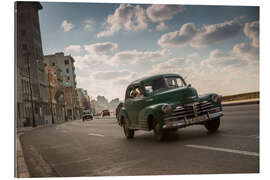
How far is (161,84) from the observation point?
27.7 feet

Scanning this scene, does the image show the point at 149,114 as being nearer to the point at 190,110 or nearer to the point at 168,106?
the point at 168,106

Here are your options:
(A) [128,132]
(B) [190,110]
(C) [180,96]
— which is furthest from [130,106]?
(B) [190,110]

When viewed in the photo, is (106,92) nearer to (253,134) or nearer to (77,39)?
(77,39)

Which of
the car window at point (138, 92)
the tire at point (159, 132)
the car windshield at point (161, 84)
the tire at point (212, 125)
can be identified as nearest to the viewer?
the tire at point (159, 132)

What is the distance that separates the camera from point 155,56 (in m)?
8.91

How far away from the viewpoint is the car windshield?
838 centimetres

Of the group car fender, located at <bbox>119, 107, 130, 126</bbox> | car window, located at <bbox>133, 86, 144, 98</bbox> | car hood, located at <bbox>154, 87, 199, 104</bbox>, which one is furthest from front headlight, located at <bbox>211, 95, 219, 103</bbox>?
car fender, located at <bbox>119, 107, 130, 126</bbox>

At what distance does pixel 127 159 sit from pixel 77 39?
4.08 metres

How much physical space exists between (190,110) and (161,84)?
1.31 meters

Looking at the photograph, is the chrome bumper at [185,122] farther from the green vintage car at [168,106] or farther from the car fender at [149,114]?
the car fender at [149,114]

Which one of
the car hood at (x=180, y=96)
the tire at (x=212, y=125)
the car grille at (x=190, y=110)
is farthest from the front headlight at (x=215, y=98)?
the tire at (x=212, y=125)

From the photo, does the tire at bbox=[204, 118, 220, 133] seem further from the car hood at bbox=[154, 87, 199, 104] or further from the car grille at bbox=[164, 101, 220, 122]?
the car hood at bbox=[154, 87, 199, 104]

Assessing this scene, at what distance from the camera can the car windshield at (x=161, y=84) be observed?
8383 millimetres

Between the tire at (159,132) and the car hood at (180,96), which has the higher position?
the car hood at (180,96)
